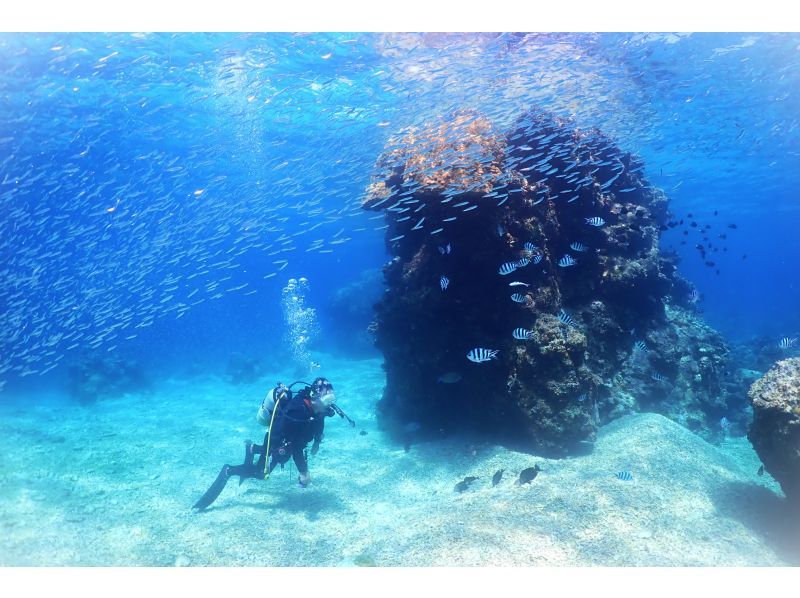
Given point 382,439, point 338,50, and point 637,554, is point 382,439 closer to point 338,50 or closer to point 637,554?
point 637,554

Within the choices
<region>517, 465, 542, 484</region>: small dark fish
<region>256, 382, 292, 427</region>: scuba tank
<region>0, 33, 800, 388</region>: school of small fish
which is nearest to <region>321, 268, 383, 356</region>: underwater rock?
<region>0, 33, 800, 388</region>: school of small fish

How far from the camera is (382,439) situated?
38.3ft

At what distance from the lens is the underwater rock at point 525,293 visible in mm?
8195

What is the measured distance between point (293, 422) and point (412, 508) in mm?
2754

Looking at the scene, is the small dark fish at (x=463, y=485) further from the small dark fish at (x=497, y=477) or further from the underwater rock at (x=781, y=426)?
the underwater rock at (x=781, y=426)

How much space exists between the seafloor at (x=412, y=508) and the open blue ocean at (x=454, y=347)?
0.05m

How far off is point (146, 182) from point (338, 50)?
23980mm

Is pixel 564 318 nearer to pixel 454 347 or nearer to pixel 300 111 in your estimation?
pixel 454 347

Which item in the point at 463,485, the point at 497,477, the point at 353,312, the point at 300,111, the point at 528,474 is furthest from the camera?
the point at 353,312

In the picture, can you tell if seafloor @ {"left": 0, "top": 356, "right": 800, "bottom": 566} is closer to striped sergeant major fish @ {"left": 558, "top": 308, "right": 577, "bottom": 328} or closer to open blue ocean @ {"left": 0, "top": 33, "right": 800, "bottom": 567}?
open blue ocean @ {"left": 0, "top": 33, "right": 800, "bottom": 567}

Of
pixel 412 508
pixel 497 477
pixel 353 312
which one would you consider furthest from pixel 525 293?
pixel 353 312

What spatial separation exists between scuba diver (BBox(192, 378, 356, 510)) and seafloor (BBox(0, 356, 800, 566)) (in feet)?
3.48

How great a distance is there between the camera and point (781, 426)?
232 inches
